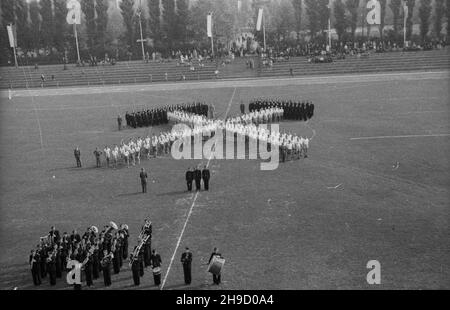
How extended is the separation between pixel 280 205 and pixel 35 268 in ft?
26.6

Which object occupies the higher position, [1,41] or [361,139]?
[1,41]

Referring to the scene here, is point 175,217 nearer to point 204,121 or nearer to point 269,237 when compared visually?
point 269,237

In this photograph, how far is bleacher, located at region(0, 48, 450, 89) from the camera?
57875 mm

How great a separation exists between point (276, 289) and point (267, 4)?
264 ft

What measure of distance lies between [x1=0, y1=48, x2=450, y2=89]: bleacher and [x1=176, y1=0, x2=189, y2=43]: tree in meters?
9.51

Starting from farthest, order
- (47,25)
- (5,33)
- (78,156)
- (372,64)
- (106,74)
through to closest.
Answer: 1. (47,25)
2. (5,33)
3. (106,74)
4. (372,64)
5. (78,156)

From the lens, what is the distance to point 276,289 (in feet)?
38.9

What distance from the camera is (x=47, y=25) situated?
250ft

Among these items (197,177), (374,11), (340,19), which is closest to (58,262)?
(197,177)

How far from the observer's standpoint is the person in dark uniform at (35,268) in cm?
1270

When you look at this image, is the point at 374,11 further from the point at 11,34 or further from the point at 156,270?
the point at 156,270

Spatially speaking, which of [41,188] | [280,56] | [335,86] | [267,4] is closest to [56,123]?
[41,188]

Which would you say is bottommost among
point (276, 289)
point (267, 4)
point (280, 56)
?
point (276, 289)
